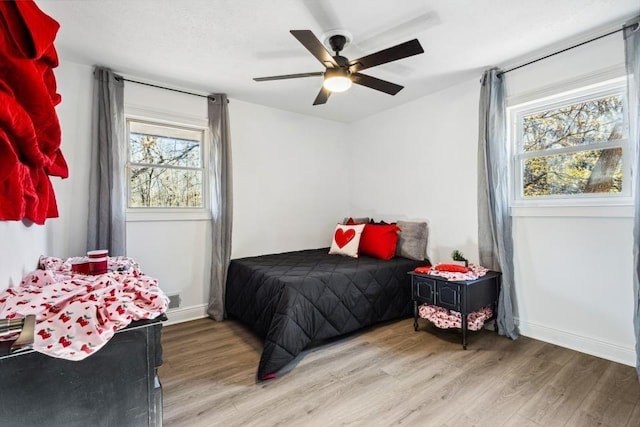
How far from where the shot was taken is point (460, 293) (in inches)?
97.9

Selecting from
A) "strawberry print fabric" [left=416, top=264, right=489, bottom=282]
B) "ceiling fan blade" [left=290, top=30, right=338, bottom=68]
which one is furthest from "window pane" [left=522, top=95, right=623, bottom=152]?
"ceiling fan blade" [left=290, top=30, right=338, bottom=68]

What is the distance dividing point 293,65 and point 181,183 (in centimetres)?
170

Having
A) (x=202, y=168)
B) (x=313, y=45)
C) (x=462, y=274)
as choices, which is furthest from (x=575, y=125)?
(x=202, y=168)

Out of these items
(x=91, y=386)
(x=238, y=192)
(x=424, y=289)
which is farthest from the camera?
(x=238, y=192)

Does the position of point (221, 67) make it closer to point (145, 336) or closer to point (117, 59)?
point (117, 59)

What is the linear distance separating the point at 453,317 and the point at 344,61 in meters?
2.18

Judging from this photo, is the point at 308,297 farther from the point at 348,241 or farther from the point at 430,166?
the point at 430,166

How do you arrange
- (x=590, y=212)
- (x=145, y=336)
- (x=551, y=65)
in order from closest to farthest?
(x=145, y=336)
(x=590, y=212)
(x=551, y=65)

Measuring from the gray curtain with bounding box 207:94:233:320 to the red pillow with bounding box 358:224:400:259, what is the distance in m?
1.52

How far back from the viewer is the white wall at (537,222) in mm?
2258

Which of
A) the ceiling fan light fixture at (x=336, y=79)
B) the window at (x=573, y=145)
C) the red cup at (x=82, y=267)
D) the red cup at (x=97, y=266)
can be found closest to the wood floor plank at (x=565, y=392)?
the window at (x=573, y=145)

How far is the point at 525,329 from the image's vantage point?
2725 millimetres

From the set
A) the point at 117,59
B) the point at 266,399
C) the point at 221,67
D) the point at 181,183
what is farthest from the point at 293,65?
the point at 266,399

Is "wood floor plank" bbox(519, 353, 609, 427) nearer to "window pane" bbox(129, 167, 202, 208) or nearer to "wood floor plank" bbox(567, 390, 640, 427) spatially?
"wood floor plank" bbox(567, 390, 640, 427)
